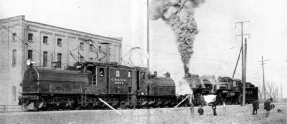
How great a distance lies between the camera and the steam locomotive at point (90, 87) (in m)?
21.7

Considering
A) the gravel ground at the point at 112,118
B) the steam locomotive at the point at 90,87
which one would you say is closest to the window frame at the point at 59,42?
the steam locomotive at the point at 90,87

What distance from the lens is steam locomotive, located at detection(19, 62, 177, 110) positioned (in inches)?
854

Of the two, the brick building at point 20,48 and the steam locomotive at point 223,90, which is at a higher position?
the brick building at point 20,48

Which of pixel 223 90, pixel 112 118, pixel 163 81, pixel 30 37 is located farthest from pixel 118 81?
pixel 30 37

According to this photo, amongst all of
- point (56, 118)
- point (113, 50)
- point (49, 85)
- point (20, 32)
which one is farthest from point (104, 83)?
point (113, 50)

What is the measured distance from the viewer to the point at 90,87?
24109 millimetres

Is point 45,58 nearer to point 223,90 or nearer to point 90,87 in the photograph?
point 90,87

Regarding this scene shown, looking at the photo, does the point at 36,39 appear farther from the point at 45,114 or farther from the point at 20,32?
the point at 45,114

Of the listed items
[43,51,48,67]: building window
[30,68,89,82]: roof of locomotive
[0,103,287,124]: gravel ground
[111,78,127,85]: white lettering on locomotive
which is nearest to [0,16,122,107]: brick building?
[43,51,48,67]: building window

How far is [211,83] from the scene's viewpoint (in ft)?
118

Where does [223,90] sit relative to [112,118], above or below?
above

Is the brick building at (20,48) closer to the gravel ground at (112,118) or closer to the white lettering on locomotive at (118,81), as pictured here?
the white lettering on locomotive at (118,81)

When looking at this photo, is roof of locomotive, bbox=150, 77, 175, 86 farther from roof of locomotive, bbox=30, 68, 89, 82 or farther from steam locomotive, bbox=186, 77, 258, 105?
roof of locomotive, bbox=30, 68, 89, 82

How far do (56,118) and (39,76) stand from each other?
5228 mm
